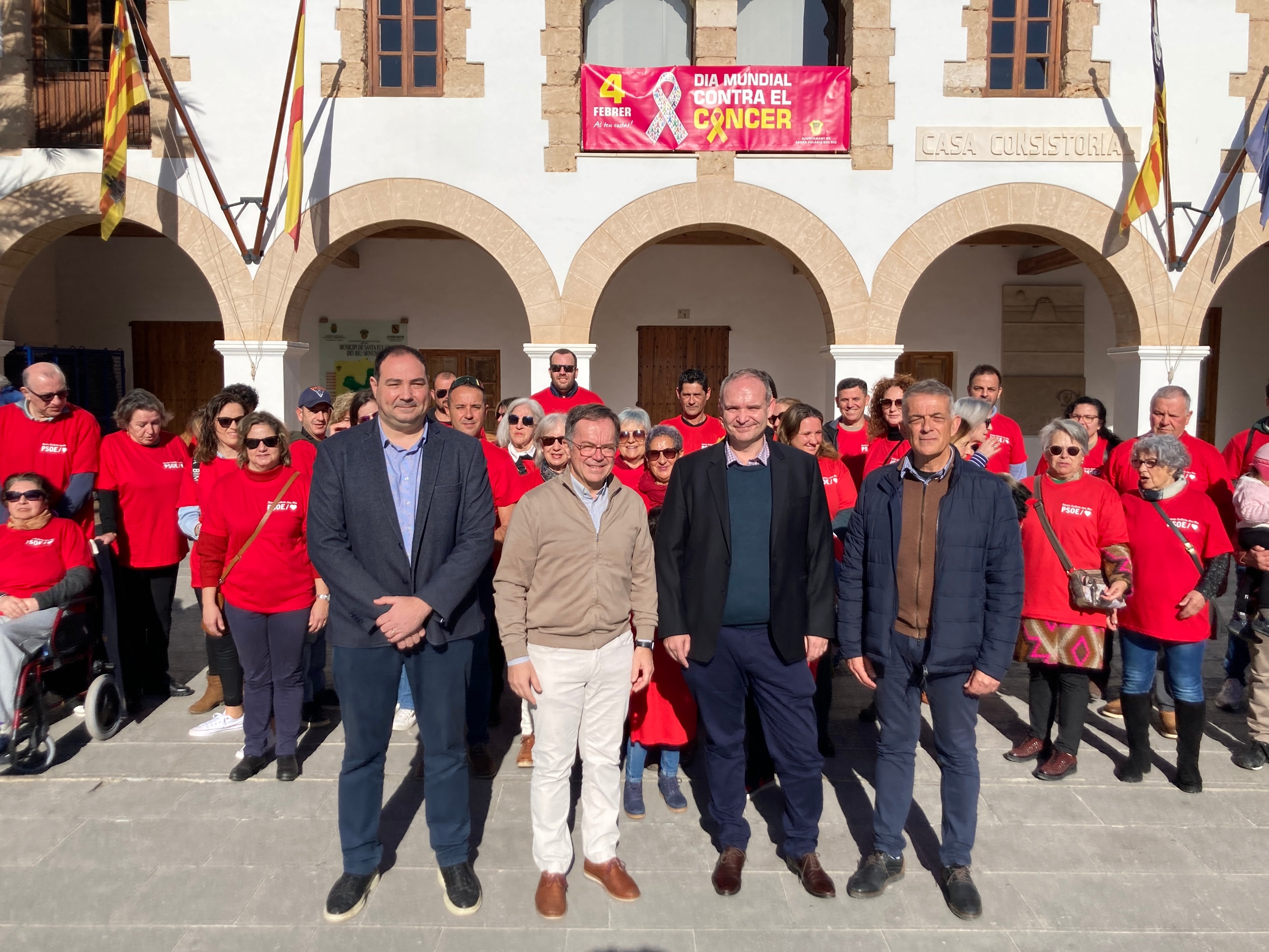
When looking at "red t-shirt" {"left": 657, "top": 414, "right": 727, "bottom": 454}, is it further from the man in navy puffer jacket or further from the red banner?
the red banner

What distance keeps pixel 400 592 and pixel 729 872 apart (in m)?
1.62

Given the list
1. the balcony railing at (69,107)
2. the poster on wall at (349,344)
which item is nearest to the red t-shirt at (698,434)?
the balcony railing at (69,107)

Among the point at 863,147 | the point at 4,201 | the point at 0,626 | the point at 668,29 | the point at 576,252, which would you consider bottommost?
the point at 0,626

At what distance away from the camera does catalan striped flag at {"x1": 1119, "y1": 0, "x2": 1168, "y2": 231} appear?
24.8ft

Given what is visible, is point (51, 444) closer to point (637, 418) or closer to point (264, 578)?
point (264, 578)

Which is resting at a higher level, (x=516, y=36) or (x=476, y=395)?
(x=516, y=36)

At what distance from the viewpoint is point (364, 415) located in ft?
15.8

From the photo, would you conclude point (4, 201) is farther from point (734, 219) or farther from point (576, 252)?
point (734, 219)

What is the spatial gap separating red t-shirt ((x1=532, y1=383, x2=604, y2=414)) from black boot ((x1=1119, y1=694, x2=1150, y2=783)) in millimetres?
3674

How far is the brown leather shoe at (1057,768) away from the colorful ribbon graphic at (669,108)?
6432mm

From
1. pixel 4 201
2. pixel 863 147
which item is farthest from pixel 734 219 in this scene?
pixel 4 201

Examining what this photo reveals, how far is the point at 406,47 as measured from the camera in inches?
323

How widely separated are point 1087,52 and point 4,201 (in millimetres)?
10828

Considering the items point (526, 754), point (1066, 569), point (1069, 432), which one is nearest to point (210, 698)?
point (526, 754)
